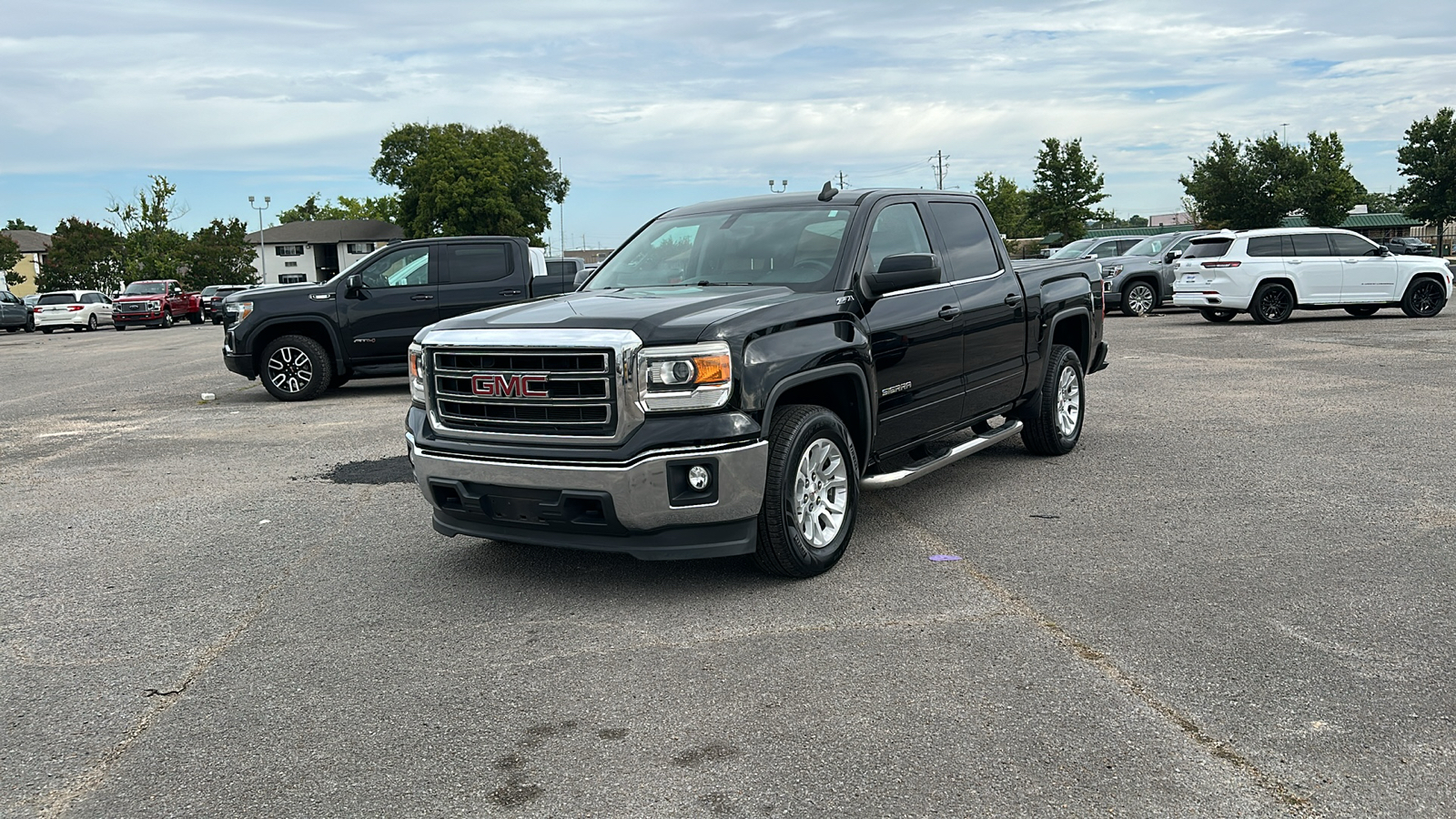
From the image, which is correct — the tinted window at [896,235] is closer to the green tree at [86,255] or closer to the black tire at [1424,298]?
the black tire at [1424,298]

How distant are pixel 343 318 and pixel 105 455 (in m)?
4.20

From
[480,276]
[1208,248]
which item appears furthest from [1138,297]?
[480,276]

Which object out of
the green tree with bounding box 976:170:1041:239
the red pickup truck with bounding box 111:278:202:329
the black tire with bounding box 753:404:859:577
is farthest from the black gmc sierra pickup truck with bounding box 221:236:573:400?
the green tree with bounding box 976:170:1041:239

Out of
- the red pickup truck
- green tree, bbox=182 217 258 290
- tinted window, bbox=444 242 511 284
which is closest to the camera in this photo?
tinted window, bbox=444 242 511 284

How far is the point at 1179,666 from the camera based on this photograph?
4.21m

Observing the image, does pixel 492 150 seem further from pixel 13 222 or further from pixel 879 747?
pixel 13 222

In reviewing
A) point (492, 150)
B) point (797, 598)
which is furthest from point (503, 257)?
point (492, 150)

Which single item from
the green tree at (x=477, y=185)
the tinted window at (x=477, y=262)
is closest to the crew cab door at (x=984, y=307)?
the tinted window at (x=477, y=262)

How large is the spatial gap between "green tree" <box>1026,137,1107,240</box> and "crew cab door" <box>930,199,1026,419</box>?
178ft

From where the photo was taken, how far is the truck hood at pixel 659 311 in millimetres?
4984

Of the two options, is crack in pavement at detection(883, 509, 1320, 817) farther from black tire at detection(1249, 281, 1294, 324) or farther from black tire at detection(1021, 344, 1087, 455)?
black tire at detection(1249, 281, 1294, 324)

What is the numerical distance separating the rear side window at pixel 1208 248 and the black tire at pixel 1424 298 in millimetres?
3709

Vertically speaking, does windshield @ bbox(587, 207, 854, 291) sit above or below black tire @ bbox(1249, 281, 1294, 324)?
above

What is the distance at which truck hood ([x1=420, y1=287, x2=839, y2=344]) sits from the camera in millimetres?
4984
